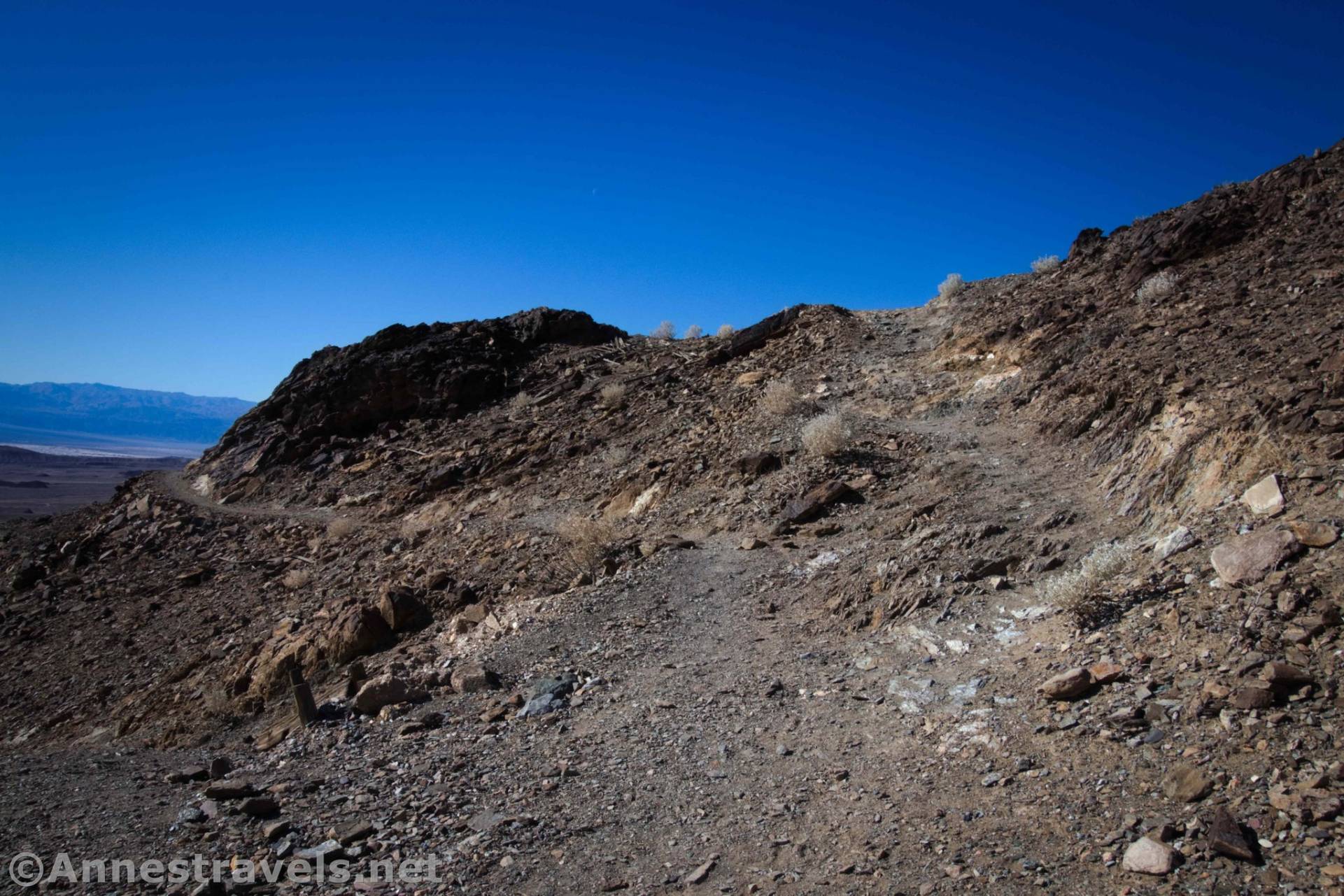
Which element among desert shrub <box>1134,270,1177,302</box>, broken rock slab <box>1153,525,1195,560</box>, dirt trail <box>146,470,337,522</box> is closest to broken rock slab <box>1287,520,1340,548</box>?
broken rock slab <box>1153,525,1195,560</box>

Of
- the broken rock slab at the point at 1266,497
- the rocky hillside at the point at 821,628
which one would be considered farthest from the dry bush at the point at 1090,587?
the broken rock slab at the point at 1266,497

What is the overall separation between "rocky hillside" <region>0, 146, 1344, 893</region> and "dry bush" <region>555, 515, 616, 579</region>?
0.06m

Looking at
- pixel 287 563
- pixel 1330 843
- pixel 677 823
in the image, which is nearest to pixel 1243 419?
pixel 1330 843

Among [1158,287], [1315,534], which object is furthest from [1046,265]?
[1315,534]

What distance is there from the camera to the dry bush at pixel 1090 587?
564cm

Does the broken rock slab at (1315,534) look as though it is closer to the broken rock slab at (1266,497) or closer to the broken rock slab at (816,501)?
the broken rock slab at (1266,497)

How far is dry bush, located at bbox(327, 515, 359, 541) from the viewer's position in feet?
51.6

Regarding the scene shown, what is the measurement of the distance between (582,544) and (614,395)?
7.75 meters

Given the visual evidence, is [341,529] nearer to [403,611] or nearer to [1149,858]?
[403,611]

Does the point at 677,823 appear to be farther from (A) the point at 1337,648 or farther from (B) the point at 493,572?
(B) the point at 493,572

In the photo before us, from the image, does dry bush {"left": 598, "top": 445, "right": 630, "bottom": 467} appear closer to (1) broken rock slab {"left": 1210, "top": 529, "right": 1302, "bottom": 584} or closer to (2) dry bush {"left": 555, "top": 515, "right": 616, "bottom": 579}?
(2) dry bush {"left": 555, "top": 515, "right": 616, "bottom": 579}

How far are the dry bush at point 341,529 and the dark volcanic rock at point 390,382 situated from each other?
15.7 feet

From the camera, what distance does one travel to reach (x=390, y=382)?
2103 cm

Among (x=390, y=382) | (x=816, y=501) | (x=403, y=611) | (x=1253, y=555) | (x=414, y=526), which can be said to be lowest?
(x=403, y=611)
